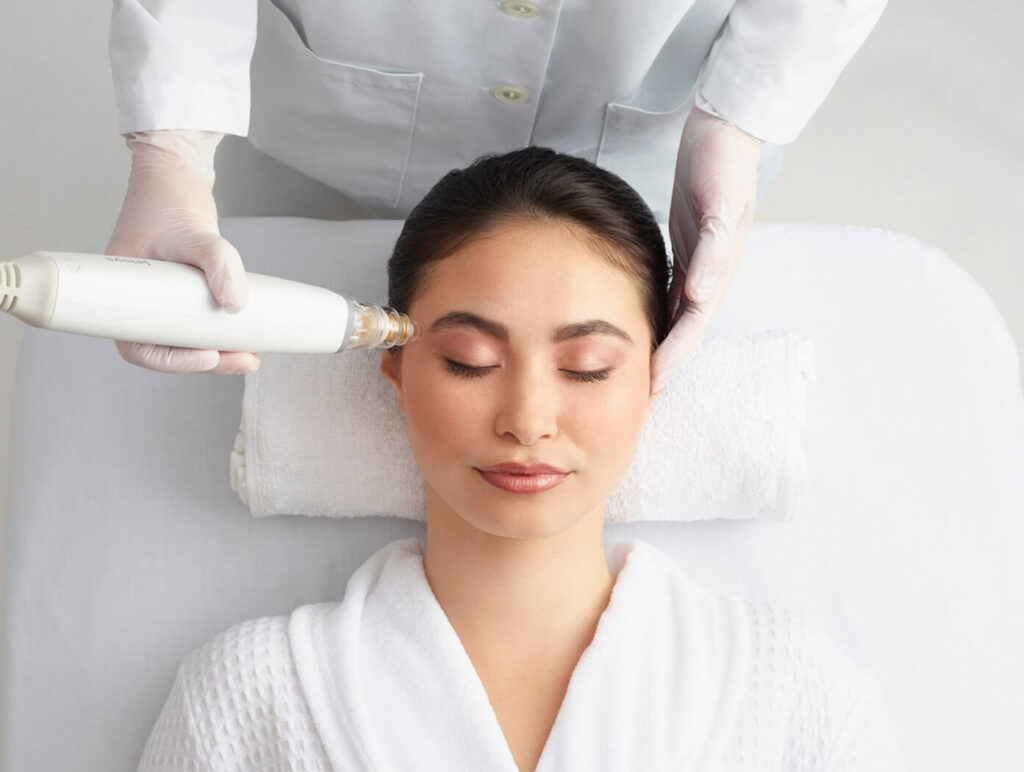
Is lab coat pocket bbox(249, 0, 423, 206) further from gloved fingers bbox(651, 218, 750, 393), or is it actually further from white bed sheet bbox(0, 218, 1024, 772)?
gloved fingers bbox(651, 218, 750, 393)

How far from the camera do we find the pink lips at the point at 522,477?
133 centimetres

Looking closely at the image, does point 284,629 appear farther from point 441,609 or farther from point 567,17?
point 567,17

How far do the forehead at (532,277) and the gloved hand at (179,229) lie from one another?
0.29 m

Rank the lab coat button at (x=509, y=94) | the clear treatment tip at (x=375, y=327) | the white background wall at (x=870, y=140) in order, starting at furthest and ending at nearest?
the white background wall at (x=870, y=140) → the lab coat button at (x=509, y=94) → the clear treatment tip at (x=375, y=327)

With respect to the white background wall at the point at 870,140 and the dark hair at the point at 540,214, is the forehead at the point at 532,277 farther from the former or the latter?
the white background wall at the point at 870,140

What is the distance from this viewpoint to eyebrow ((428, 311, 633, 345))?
1.35m

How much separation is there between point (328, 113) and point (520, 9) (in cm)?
34

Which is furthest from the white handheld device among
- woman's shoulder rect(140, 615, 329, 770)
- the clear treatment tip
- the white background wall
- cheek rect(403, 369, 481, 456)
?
the white background wall

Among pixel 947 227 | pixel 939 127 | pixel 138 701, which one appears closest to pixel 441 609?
pixel 138 701

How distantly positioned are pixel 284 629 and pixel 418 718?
0.73 feet

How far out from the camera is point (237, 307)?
1068mm

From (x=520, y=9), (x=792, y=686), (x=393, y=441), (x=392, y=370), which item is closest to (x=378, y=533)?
(x=393, y=441)

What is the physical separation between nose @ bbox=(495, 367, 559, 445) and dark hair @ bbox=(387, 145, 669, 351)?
20cm

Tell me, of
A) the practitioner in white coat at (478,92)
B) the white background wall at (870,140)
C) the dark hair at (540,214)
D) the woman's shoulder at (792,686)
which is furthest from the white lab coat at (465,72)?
the white background wall at (870,140)
